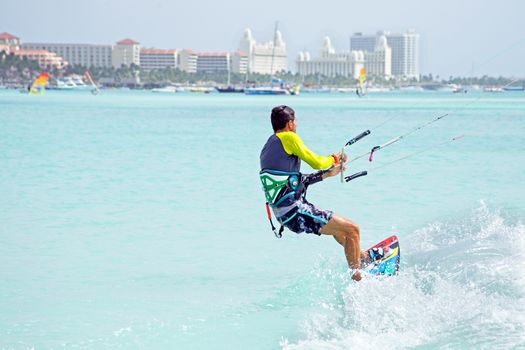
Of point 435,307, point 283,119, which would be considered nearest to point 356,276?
point 435,307

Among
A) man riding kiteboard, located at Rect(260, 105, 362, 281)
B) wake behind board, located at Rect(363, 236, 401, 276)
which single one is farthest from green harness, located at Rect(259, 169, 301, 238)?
wake behind board, located at Rect(363, 236, 401, 276)

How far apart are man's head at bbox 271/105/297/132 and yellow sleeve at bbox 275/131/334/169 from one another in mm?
66

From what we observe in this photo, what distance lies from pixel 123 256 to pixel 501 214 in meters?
5.67

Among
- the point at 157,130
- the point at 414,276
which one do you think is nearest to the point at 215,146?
the point at 157,130

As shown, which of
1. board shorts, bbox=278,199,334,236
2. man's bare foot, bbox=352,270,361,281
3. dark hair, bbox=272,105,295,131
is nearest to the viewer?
dark hair, bbox=272,105,295,131

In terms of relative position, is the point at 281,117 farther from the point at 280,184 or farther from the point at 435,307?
the point at 435,307

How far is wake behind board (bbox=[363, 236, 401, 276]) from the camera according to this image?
764cm

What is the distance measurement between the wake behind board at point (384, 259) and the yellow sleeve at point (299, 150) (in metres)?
1.20

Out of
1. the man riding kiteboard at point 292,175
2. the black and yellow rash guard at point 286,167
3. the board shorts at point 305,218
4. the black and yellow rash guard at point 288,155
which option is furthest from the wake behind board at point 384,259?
the black and yellow rash guard at point 288,155

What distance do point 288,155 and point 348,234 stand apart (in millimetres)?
845

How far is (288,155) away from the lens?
6.84 m

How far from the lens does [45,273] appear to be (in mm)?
9461

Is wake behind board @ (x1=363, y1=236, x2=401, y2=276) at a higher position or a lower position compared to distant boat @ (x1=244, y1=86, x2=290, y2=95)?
lower

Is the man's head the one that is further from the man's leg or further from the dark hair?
the man's leg
